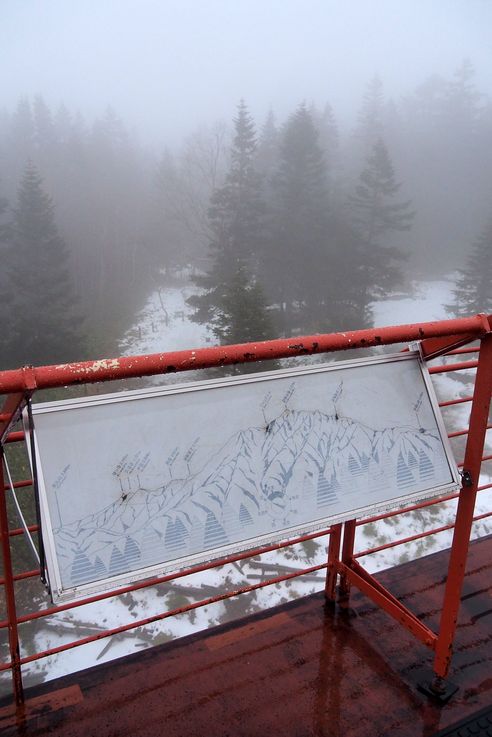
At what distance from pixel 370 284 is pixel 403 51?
10340 cm

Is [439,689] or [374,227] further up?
[374,227]

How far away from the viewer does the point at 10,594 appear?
157 cm

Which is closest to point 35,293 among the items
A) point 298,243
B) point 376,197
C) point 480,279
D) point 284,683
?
point 298,243

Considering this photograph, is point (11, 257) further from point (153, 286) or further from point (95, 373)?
point (95, 373)

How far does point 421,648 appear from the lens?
2111 millimetres

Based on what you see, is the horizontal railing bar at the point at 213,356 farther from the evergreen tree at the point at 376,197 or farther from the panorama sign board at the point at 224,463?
the evergreen tree at the point at 376,197

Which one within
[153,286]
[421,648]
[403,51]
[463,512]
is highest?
[403,51]

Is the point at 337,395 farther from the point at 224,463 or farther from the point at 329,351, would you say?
the point at 224,463

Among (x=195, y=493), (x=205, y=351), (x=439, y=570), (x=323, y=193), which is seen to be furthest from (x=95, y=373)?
(x=323, y=193)

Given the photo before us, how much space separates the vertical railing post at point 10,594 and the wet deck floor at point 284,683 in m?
0.15

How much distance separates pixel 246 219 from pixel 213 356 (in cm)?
2653

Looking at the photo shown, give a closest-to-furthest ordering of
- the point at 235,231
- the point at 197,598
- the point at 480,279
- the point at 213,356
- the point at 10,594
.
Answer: the point at 213,356 < the point at 10,594 < the point at 197,598 < the point at 235,231 < the point at 480,279

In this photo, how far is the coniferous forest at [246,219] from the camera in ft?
75.3

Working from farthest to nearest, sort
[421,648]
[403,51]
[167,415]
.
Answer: [403,51], [421,648], [167,415]
